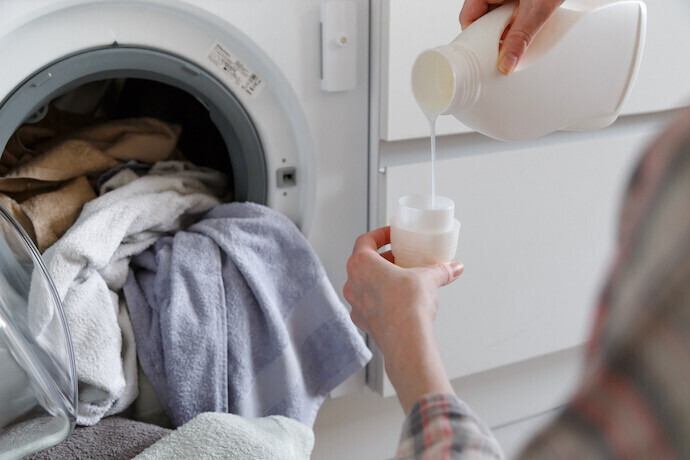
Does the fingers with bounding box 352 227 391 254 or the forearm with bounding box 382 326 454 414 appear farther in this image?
the fingers with bounding box 352 227 391 254

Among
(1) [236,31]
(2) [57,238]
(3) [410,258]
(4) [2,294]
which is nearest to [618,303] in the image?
(3) [410,258]

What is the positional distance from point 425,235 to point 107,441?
41 centimetres

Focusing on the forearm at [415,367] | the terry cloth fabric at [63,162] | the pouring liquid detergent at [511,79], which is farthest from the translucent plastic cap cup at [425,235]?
the terry cloth fabric at [63,162]

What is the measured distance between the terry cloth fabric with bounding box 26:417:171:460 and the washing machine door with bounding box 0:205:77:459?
0.07 m

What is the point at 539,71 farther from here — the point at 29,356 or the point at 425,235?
the point at 29,356

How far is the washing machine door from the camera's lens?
0.61 m

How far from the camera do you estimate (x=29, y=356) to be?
63 cm

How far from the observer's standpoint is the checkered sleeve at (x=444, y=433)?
1.22 ft

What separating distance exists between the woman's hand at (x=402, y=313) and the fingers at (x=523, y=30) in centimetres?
18

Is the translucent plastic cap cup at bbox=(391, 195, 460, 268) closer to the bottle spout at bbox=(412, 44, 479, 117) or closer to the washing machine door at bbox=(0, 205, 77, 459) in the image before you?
the bottle spout at bbox=(412, 44, 479, 117)

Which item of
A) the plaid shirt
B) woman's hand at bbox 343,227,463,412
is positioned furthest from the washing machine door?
the plaid shirt

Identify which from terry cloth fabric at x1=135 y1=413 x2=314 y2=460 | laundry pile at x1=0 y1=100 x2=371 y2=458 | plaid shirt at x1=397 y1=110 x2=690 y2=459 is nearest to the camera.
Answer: plaid shirt at x1=397 y1=110 x2=690 y2=459

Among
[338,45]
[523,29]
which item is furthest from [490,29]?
[338,45]

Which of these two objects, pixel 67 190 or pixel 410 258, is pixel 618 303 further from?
pixel 67 190
